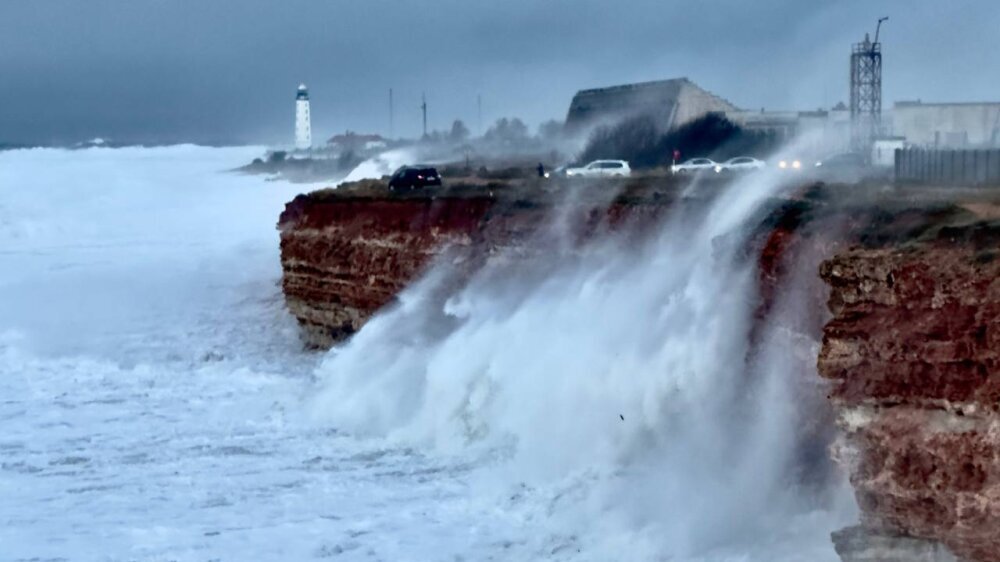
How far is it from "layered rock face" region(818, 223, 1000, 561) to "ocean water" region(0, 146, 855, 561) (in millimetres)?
2011

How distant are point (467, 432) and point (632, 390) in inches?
129

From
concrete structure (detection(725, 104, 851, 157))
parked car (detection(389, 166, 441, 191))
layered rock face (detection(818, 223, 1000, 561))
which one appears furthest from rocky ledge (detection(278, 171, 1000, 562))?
concrete structure (detection(725, 104, 851, 157))

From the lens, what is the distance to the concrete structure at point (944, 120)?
4994 centimetres

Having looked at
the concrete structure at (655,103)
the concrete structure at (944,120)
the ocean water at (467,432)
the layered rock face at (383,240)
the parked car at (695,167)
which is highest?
the concrete structure at (655,103)

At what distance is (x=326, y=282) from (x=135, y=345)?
17.3 ft

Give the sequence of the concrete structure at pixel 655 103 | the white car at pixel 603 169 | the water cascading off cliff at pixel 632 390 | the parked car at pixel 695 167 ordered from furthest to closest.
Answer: the concrete structure at pixel 655 103
the white car at pixel 603 169
the parked car at pixel 695 167
the water cascading off cliff at pixel 632 390

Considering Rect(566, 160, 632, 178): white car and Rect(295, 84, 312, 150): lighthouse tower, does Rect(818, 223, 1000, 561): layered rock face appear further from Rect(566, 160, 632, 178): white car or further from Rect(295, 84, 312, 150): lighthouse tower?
Rect(295, 84, 312, 150): lighthouse tower

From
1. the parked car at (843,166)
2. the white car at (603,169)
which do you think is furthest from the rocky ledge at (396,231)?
the white car at (603,169)

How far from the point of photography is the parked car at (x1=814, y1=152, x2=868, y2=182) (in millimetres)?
31767

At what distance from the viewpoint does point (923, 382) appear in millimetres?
11766

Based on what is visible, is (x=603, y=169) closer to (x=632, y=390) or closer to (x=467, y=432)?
(x=467, y=432)

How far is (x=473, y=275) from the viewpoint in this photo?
28156 millimetres

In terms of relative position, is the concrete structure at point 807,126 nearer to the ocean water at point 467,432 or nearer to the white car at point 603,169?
the white car at point 603,169

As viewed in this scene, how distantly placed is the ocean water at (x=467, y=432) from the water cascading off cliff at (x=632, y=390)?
0.14 ft
